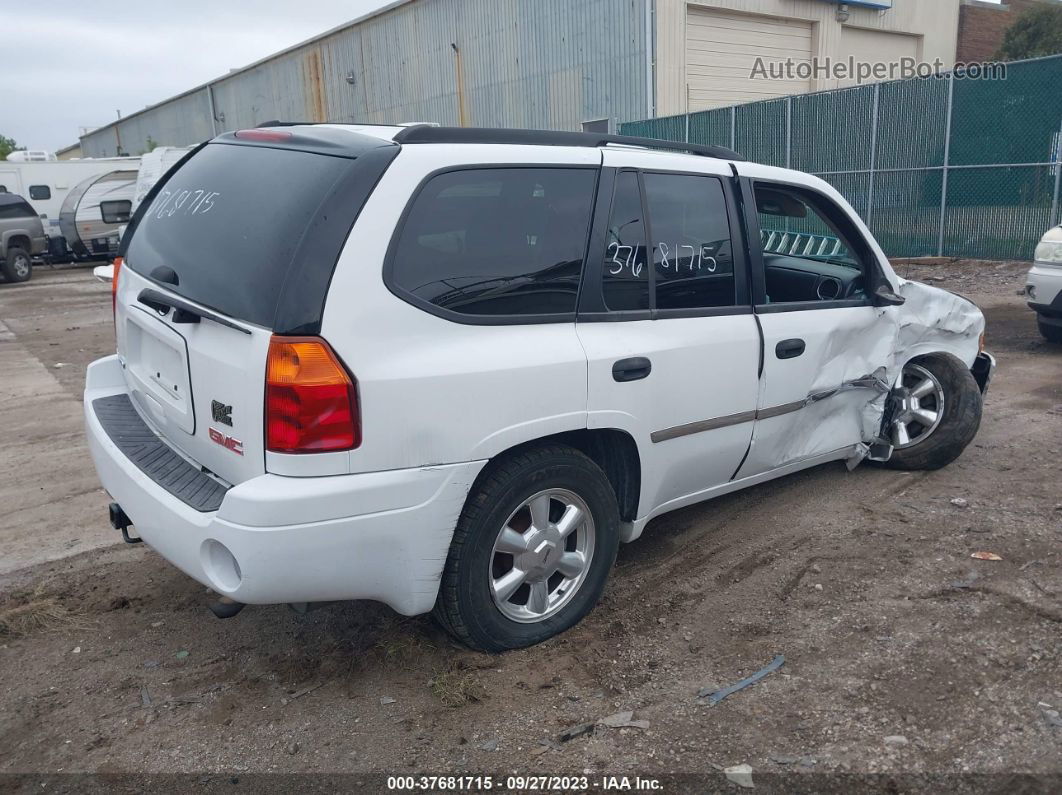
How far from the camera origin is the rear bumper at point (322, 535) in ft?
8.84

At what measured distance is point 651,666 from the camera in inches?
129

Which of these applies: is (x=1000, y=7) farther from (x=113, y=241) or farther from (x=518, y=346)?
(x=518, y=346)

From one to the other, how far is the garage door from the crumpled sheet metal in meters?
17.1

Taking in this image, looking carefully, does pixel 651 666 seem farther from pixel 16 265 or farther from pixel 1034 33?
pixel 1034 33

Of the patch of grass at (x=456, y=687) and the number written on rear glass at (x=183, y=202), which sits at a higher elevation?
the number written on rear glass at (x=183, y=202)

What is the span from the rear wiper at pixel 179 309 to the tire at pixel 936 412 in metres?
3.72

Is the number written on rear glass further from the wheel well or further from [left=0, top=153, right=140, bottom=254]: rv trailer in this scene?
[left=0, top=153, right=140, bottom=254]: rv trailer

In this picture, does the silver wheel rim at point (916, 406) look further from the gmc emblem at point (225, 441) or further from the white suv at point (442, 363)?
the gmc emblem at point (225, 441)

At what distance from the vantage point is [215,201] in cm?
329

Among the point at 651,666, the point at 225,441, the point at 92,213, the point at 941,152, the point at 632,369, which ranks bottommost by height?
the point at 651,666

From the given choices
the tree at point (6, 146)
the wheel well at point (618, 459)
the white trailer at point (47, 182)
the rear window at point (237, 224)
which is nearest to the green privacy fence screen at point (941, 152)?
the wheel well at point (618, 459)

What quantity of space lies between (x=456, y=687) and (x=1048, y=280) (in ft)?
23.7

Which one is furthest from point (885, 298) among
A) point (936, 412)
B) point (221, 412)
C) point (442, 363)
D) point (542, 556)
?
point (221, 412)

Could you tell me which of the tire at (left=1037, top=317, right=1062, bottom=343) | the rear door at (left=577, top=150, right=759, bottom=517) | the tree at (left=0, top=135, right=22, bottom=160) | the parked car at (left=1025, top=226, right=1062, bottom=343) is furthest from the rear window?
the tree at (left=0, top=135, right=22, bottom=160)
